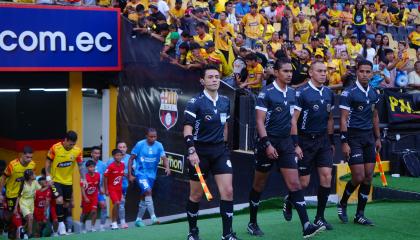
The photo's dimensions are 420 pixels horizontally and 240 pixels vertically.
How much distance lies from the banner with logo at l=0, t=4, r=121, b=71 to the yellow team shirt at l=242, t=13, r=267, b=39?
3637 mm

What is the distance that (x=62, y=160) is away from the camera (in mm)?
13492

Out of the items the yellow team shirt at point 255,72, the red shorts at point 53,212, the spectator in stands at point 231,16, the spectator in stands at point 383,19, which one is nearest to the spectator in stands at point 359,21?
the spectator in stands at point 383,19

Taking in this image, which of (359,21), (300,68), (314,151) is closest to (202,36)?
(300,68)

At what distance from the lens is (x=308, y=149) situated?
9.71m

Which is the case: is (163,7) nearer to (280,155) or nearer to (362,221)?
(362,221)

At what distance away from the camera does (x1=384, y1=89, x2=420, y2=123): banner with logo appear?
57.4 feet

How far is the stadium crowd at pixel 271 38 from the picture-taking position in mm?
16609

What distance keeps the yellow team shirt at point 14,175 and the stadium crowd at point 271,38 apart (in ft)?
14.1

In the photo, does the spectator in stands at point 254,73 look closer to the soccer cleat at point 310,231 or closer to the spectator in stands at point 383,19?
the soccer cleat at point 310,231

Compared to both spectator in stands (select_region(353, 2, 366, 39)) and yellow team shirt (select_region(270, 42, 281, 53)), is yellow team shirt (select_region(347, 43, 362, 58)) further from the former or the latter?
spectator in stands (select_region(353, 2, 366, 39))

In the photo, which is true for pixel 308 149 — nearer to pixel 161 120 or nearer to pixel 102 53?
pixel 161 120

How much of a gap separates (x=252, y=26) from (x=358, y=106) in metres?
10.7

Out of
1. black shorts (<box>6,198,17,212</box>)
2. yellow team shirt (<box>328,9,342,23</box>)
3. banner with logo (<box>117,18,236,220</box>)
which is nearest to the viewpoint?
black shorts (<box>6,198,17,212</box>)

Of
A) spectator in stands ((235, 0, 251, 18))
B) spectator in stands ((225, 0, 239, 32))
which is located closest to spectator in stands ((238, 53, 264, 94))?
spectator in stands ((225, 0, 239, 32))
